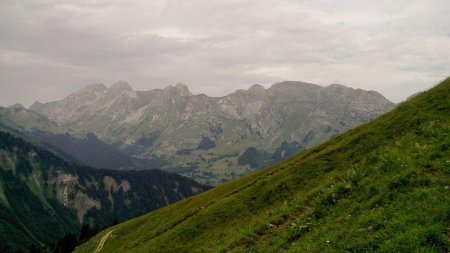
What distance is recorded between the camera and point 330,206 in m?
24.6

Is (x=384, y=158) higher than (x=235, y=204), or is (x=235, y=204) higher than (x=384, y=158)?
(x=384, y=158)

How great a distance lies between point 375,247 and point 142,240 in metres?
55.9

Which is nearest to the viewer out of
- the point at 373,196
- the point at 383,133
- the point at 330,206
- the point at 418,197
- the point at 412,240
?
the point at 412,240

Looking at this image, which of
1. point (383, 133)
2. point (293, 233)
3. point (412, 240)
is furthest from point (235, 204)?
point (412, 240)

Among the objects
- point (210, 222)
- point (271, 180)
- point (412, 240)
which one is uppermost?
point (412, 240)

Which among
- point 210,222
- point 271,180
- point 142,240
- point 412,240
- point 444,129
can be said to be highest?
point 444,129

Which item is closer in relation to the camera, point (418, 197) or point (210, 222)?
point (418, 197)

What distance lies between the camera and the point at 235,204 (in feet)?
163

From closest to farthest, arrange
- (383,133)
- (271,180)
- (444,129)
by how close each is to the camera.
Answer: (444,129) < (383,133) < (271,180)

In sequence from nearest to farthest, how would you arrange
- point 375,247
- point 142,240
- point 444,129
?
point 375,247, point 444,129, point 142,240

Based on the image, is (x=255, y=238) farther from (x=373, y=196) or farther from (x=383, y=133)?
(x=383, y=133)

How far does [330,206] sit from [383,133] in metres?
26.1

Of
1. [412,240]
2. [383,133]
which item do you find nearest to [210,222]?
[383,133]

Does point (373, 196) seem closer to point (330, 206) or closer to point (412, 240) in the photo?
point (330, 206)
